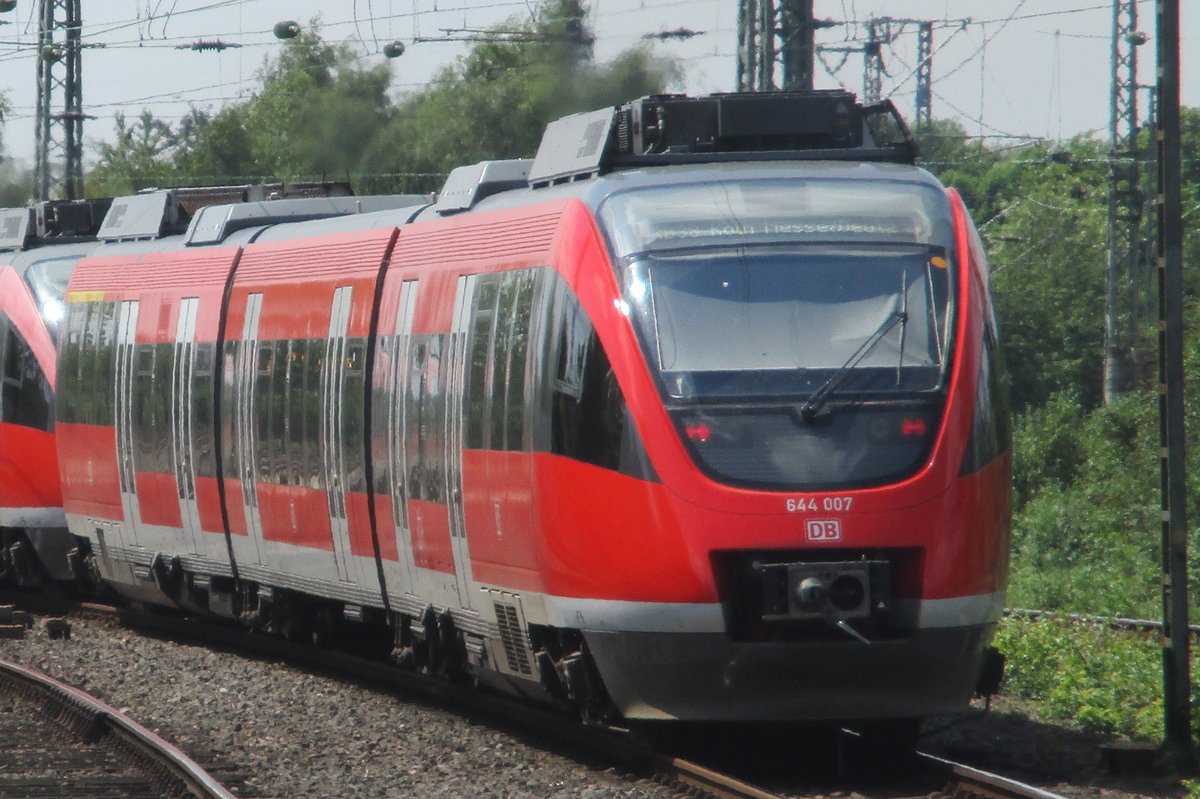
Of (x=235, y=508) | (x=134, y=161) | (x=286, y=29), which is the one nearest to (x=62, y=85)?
(x=286, y=29)

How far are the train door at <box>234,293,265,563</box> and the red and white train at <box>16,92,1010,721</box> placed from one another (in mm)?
2226

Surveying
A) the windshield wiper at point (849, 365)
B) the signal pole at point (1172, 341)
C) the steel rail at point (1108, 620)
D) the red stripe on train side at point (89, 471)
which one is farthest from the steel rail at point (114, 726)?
the steel rail at point (1108, 620)

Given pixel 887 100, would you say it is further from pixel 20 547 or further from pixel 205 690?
pixel 20 547

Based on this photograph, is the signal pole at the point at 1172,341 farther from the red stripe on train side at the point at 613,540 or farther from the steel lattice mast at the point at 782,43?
the steel lattice mast at the point at 782,43

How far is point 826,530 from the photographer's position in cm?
905

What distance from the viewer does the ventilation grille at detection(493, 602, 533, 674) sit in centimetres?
1059

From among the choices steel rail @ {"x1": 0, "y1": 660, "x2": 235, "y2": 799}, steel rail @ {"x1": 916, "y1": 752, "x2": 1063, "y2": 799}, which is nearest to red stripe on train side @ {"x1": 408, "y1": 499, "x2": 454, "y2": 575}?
steel rail @ {"x1": 0, "y1": 660, "x2": 235, "y2": 799}

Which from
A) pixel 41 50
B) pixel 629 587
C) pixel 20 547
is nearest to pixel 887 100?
pixel 629 587

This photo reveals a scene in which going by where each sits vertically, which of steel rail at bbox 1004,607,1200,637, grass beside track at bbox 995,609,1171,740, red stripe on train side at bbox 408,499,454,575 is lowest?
steel rail at bbox 1004,607,1200,637

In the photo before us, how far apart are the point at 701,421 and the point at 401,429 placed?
3297 millimetres

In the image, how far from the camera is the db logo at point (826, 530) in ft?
29.7

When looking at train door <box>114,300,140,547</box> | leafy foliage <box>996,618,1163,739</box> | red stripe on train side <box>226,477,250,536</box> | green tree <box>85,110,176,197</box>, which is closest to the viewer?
leafy foliage <box>996,618,1163,739</box>

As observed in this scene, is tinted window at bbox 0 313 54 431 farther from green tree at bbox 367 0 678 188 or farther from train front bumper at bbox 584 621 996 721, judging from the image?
green tree at bbox 367 0 678 188

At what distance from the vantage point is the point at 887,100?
1119 cm
